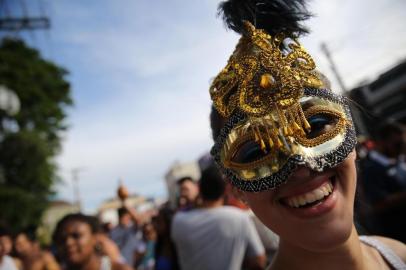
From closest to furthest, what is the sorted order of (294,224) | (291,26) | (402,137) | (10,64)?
(294,224) → (291,26) → (402,137) → (10,64)

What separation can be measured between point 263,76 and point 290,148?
12.6 inches

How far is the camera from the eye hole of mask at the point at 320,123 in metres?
1.28

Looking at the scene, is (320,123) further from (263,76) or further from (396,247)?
(396,247)

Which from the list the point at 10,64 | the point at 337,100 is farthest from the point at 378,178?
the point at 10,64

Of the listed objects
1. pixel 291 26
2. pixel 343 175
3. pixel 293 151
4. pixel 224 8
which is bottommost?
pixel 343 175

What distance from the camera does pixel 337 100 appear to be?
134 cm

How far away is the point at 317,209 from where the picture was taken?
117 cm

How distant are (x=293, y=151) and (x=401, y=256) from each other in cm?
90

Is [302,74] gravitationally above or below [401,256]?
above

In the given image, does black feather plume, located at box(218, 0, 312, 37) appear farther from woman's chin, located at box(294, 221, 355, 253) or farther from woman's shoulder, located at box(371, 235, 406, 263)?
woman's shoulder, located at box(371, 235, 406, 263)

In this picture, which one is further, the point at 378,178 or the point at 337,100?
the point at 378,178

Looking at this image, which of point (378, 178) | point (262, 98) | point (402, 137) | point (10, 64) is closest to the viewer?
point (262, 98)

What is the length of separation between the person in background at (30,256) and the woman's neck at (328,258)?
16.5 ft

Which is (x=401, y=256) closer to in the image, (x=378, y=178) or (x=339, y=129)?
(x=339, y=129)
